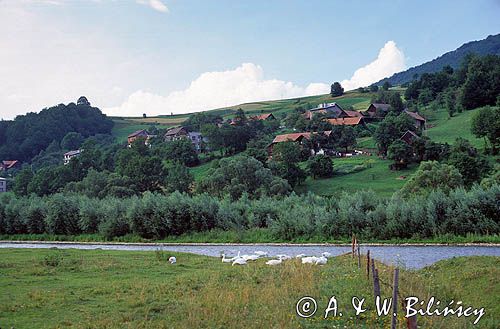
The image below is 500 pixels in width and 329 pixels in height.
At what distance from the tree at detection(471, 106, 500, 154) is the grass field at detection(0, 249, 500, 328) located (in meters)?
59.1

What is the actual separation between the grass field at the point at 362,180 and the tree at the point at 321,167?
1068 mm

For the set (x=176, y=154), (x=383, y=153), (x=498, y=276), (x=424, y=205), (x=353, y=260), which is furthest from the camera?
(x=176, y=154)

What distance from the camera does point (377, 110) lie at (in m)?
126

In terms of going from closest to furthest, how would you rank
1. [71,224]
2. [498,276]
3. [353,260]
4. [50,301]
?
[50,301] < [498,276] < [353,260] < [71,224]

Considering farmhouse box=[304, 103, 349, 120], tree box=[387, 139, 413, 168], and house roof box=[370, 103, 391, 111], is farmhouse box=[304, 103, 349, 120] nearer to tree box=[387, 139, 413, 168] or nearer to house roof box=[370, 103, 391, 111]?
house roof box=[370, 103, 391, 111]

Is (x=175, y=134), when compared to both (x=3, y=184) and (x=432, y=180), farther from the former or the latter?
(x=432, y=180)

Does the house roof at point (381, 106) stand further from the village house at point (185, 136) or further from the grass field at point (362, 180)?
the grass field at point (362, 180)

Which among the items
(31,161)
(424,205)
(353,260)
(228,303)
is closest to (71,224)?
(424,205)

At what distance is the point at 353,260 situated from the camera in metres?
23.9

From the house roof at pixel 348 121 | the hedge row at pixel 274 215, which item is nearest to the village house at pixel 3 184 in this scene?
the hedge row at pixel 274 215

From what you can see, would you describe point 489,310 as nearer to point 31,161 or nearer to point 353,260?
point 353,260

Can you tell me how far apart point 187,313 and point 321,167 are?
6648cm

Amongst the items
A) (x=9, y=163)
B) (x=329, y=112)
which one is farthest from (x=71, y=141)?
(x=329, y=112)

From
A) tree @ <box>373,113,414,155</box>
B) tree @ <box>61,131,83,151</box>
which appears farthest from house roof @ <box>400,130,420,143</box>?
tree @ <box>61,131,83,151</box>
